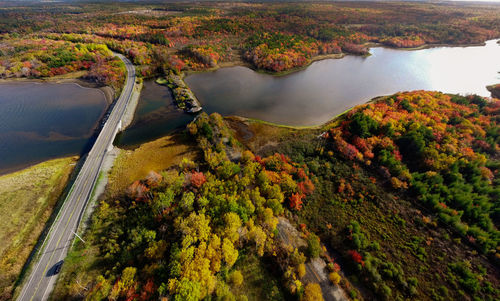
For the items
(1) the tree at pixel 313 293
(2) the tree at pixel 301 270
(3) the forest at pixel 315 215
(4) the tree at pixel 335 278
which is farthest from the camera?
(2) the tree at pixel 301 270

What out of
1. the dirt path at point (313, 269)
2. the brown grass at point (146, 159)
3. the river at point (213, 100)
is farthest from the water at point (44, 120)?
the dirt path at point (313, 269)

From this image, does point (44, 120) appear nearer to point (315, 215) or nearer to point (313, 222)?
point (313, 222)

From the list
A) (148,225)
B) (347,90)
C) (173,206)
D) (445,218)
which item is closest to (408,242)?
(445,218)

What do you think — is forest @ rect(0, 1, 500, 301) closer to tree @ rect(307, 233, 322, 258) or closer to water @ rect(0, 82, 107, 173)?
tree @ rect(307, 233, 322, 258)

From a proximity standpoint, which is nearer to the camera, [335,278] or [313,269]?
[335,278]

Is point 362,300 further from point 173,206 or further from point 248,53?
point 248,53

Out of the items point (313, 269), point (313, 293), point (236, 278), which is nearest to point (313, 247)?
point (313, 269)

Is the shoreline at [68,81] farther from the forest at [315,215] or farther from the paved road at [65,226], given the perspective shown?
the forest at [315,215]
